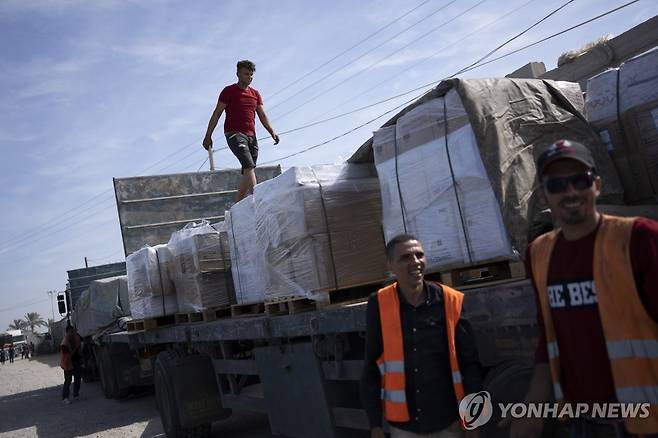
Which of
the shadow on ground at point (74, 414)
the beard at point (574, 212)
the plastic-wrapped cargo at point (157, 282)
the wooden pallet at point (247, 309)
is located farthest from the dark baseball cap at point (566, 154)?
the shadow on ground at point (74, 414)

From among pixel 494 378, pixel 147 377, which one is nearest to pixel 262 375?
pixel 494 378

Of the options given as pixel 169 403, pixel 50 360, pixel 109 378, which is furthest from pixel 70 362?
pixel 50 360

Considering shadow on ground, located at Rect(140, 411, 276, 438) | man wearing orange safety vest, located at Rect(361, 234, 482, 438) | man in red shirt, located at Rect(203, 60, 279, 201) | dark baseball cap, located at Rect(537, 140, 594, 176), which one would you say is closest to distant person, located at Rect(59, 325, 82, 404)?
shadow on ground, located at Rect(140, 411, 276, 438)

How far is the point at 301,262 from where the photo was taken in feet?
14.5

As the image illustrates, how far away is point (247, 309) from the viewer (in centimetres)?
609

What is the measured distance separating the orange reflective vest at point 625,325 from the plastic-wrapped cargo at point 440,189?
138 cm

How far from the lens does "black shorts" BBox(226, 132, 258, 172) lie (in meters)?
6.78

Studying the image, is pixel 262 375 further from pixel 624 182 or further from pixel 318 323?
pixel 624 182

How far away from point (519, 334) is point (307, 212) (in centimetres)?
186

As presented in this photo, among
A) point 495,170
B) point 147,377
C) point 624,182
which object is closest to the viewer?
point 495,170

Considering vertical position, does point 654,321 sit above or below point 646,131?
below

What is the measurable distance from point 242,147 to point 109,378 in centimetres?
709

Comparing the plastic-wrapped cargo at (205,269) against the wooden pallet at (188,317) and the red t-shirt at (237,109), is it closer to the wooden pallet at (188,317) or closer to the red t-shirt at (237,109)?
the wooden pallet at (188,317)

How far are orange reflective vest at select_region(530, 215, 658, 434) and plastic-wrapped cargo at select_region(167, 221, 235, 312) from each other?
4.76 metres
